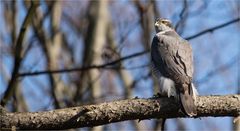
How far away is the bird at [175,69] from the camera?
5.04 metres

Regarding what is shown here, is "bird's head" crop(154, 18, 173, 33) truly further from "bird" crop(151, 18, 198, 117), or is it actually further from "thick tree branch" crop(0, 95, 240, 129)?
"thick tree branch" crop(0, 95, 240, 129)

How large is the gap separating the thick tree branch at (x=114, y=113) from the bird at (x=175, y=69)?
0.43ft

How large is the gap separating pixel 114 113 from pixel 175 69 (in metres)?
1.22

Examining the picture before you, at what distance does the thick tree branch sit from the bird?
0.13m

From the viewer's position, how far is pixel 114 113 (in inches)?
181

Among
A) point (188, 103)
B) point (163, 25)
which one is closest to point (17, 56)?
point (163, 25)

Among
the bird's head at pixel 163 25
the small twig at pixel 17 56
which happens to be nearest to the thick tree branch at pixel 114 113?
the small twig at pixel 17 56

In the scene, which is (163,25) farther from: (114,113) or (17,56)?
(114,113)

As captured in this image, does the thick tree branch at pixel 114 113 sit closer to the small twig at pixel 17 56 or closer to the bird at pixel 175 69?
the bird at pixel 175 69

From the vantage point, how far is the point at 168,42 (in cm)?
611

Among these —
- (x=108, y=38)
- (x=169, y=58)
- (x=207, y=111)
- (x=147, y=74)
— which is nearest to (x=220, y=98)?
(x=207, y=111)

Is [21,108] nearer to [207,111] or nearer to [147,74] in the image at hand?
[147,74]

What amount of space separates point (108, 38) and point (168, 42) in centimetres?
449

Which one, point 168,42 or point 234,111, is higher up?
point 168,42
